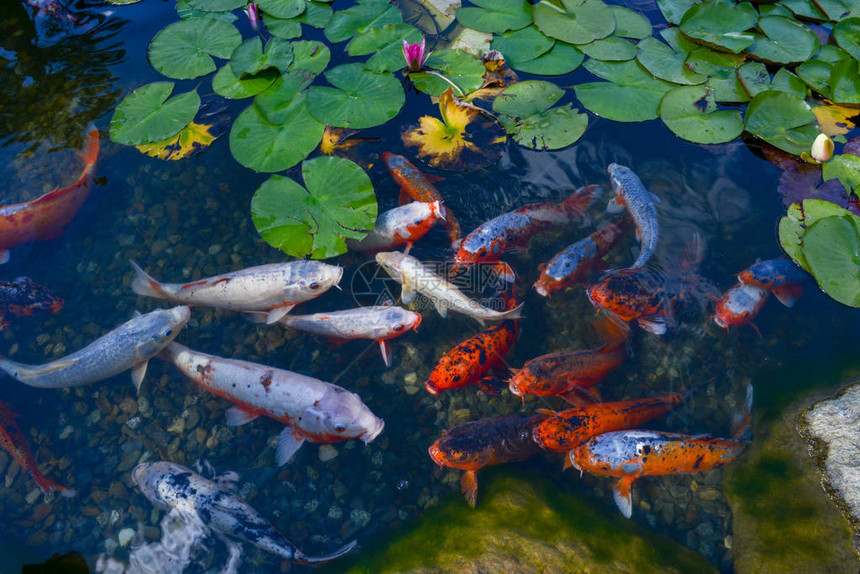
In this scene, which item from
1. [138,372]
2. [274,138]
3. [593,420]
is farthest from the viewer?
[274,138]

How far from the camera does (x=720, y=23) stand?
16.5ft

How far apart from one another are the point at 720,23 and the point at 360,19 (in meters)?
3.78

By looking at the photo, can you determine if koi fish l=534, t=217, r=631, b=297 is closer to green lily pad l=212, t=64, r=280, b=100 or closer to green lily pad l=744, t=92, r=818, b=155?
green lily pad l=744, t=92, r=818, b=155

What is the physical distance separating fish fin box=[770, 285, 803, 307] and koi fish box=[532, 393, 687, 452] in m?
1.29

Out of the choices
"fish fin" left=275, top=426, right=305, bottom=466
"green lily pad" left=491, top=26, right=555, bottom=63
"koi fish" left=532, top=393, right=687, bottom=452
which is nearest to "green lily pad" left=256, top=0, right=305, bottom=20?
"green lily pad" left=491, top=26, right=555, bottom=63

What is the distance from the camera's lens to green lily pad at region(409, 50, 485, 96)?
489 centimetres

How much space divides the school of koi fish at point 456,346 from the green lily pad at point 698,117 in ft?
2.04

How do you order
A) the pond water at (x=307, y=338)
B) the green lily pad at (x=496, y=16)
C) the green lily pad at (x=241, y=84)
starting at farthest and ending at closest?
the green lily pad at (x=496, y=16) < the green lily pad at (x=241, y=84) < the pond water at (x=307, y=338)

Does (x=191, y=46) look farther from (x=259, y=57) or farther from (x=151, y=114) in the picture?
(x=151, y=114)

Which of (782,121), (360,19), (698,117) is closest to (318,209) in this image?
(360,19)

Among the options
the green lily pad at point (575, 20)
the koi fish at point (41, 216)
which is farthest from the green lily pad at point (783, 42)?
the koi fish at point (41, 216)

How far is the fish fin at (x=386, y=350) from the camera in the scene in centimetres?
407

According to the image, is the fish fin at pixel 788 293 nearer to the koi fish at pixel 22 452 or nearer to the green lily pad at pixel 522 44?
the green lily pad at pixel 522 44

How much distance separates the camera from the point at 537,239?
469cm
